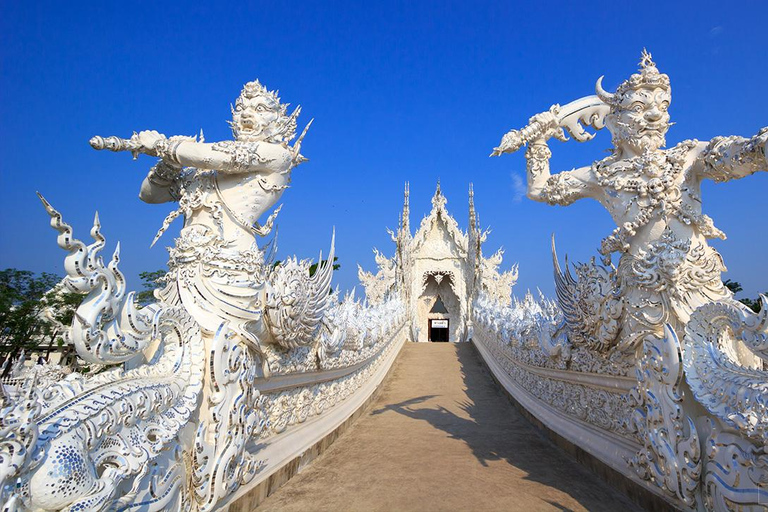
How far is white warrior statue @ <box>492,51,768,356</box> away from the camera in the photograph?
272cm

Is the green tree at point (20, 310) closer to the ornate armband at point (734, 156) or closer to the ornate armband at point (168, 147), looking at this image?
the ornate armband at point (168, 147)

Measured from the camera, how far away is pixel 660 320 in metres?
2.79

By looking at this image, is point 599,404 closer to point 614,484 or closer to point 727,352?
point 614,484

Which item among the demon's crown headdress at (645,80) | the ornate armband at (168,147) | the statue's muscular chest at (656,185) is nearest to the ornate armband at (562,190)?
the statue's muscular chest at (656,185)

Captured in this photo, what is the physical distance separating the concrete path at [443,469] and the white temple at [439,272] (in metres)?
10.6

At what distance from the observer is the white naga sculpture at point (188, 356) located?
1.46 metres

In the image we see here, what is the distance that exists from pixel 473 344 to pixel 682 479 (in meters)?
10.4

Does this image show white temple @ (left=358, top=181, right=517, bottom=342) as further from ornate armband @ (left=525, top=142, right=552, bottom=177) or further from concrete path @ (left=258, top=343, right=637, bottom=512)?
ornate armband @ (left=525, top=142, right=552, bottom=177)

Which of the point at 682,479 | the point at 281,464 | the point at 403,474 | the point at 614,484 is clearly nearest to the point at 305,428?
the point at 281,464

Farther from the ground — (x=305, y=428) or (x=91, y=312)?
(x=91, y=312)

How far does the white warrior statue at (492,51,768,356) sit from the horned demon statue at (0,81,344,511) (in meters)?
1.93

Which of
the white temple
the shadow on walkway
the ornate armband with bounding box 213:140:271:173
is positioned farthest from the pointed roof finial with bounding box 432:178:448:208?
the ornate armband with bounding box 213:140:271:173

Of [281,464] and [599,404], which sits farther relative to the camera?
[599,404]

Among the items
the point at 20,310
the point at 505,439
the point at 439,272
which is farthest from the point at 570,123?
the point at 439,272
